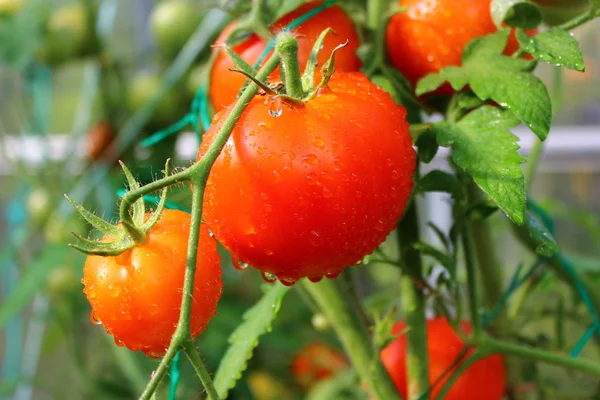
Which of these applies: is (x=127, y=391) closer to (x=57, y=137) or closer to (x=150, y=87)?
(x=150, y=87)

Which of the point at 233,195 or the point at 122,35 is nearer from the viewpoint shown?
the point at 233,195

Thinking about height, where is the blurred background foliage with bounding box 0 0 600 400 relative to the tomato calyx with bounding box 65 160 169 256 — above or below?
below

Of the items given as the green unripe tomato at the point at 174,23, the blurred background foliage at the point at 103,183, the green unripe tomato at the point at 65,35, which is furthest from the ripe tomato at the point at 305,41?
the green unripe tomato at the point at 65,35

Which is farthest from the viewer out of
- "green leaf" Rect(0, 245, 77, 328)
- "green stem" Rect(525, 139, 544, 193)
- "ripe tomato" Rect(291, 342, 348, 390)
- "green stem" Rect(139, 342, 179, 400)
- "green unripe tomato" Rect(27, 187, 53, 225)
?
"green unripe tomato" Rect(27, 187, 53, 225)

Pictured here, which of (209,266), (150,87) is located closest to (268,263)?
(209,266)

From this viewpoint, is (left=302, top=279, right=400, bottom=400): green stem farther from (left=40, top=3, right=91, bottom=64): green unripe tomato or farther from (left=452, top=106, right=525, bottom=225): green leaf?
(left=40, top=3, right=91, bottom=64): green unripe tomato

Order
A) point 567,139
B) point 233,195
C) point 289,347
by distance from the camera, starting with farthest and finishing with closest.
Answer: point 567,139 < point 289,347 < point 233,195

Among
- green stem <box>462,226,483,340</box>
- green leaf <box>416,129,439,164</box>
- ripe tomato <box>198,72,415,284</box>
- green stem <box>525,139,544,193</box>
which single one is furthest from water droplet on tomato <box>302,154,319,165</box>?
green stem <box>525,139,544,193</box>
